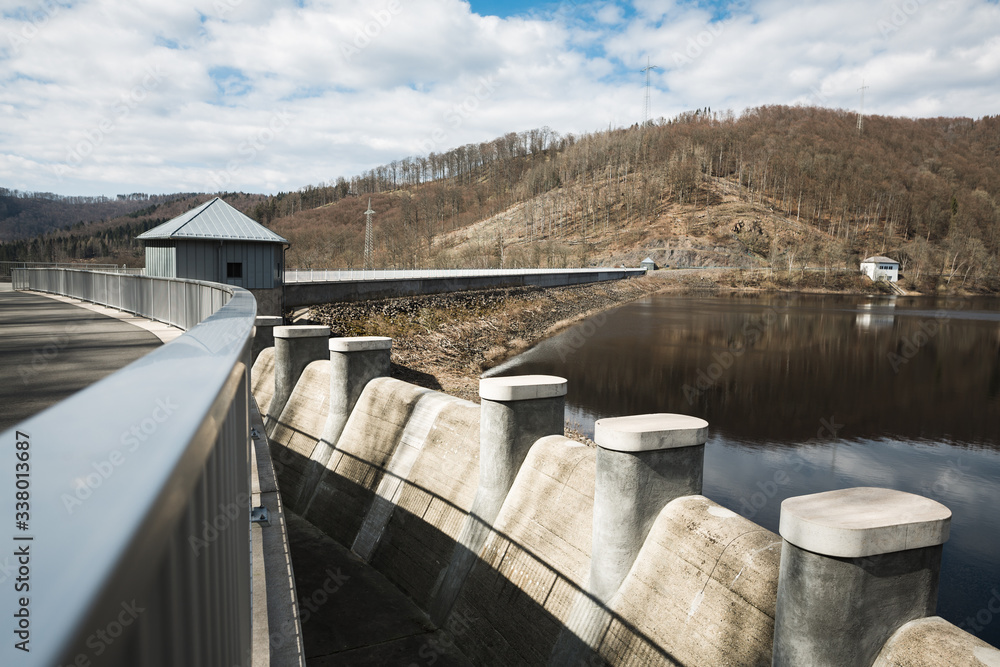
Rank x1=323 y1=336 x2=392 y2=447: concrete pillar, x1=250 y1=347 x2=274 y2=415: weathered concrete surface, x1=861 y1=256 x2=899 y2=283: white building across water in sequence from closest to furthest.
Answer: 1. x1=323 y1=336 x2=392 y2=447: concrete pillar
2. x1=250 y1=347 x2=274 y2=415: weathered concrete surface
3. x1=861 y1=256 x2=899 y2=283: white building across water

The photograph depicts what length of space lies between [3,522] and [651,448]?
21.0 feet

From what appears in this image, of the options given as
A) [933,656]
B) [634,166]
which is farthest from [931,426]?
[634,166]

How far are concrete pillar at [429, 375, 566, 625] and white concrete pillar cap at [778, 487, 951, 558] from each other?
14.5 feet

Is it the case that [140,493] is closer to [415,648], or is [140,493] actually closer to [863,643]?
[863,643]

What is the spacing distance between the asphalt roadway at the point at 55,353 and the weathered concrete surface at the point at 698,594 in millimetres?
5892

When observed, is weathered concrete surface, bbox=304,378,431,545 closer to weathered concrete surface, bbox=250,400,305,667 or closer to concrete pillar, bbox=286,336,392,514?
concrete pillar, bbox=286,336,392,514

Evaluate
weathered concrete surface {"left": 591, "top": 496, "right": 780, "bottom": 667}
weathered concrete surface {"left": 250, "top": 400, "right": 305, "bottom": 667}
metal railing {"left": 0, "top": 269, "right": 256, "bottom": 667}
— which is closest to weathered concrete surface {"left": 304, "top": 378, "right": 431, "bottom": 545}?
weathered concrete surface {"left": 250, "top": 400, "right": 305, "bottom": 667}

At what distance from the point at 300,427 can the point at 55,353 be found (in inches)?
213

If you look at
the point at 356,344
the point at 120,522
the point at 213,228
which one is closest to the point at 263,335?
the point at 356,344

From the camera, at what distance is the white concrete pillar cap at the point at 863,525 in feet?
15.4

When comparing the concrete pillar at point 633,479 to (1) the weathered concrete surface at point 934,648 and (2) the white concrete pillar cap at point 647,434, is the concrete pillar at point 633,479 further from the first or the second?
(1) the weathered concrete surface at point 934,648

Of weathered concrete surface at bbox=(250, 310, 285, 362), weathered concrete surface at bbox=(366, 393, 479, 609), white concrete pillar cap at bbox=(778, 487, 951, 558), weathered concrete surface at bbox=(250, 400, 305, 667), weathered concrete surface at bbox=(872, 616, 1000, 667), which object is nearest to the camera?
weathered concrete surface at bbox=(872, 616, 1000, 667)

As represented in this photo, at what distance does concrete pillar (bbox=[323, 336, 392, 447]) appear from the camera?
13.7 metres

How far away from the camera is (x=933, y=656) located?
475 centimetres
